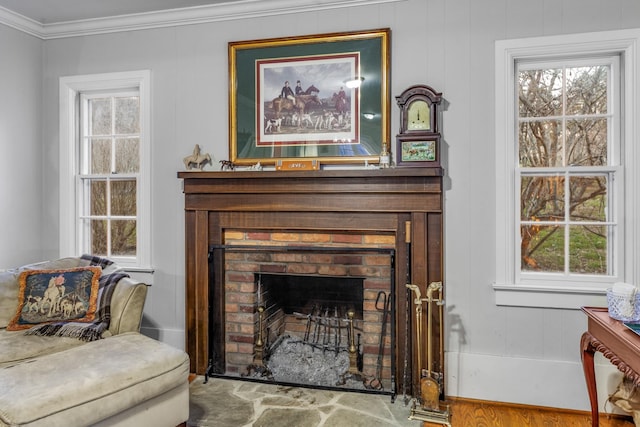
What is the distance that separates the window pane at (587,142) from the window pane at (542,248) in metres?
0.45

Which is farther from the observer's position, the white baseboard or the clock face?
the clock face

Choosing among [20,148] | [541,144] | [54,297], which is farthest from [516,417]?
[20,148]

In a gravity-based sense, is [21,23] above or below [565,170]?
above

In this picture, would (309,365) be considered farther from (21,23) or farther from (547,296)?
(21,23)

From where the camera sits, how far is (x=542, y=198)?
2.65 m

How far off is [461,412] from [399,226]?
1.16 m

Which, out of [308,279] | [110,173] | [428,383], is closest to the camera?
[428,383]

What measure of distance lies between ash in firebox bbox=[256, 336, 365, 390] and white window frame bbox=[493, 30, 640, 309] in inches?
43.2

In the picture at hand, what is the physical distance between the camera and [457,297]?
105 inches

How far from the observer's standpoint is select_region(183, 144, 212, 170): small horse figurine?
2.96m

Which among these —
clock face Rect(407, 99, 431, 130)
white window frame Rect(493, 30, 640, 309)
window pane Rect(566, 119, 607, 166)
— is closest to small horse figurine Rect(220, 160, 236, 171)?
clock face Rect(407, 99, 431, 130)

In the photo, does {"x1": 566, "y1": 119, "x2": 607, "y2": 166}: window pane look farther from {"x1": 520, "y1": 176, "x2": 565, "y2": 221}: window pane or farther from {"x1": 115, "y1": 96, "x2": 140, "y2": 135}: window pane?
{"x1": 115, "y1": 96, "x2": 140, "y2": 135}: window pane

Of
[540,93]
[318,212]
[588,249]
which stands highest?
[540,93]

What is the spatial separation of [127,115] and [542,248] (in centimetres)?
317
